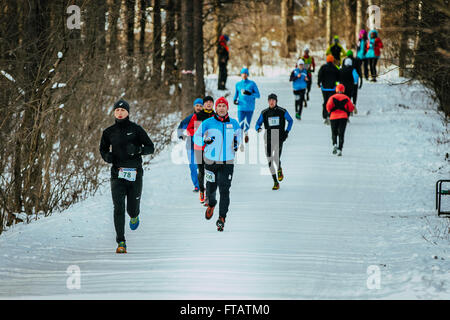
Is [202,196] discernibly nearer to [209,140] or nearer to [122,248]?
[209,140]

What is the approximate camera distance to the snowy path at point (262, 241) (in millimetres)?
7285

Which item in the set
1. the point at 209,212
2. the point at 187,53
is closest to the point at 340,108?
the point at 209,212

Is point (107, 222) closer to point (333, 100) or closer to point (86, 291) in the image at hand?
point (86, 291)

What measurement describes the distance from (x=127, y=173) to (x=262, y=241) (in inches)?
82.5

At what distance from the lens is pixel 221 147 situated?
396 inches

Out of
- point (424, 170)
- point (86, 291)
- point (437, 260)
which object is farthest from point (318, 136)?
point (86, 291)

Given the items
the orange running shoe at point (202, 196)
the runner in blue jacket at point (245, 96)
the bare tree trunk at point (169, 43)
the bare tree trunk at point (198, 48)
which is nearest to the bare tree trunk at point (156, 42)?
the bare tree trunk at point (169, 43)

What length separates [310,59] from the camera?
25.8 metres

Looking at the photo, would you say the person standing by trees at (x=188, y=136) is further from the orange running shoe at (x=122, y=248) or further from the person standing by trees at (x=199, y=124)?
the orange running shoe at (x=122, y=248)

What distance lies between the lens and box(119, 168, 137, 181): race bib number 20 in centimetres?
889

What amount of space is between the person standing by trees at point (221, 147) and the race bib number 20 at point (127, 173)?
141 cm

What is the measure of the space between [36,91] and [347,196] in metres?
6.11

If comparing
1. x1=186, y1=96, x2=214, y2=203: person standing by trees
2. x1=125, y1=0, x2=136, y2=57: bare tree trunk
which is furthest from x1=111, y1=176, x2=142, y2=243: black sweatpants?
x1=125, y1=0, x2=136, y2=57: bare tree trunk

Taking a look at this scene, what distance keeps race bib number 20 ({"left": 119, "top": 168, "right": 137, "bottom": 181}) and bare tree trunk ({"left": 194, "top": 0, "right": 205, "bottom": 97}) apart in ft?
52.6
